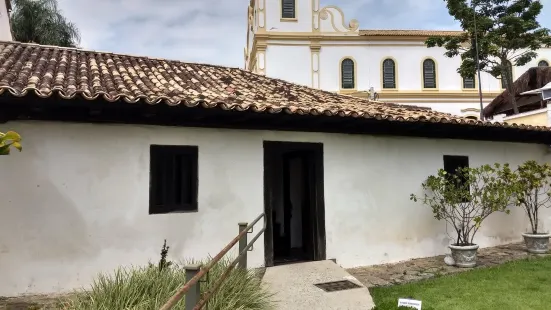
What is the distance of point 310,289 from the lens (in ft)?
18.9

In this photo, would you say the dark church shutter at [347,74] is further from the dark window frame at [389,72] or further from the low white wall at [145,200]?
the low white wall at [145,200]

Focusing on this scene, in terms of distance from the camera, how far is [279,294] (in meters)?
5.54

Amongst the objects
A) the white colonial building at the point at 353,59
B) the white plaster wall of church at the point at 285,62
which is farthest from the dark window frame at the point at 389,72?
the white plaster wall of church at the point at 285,62

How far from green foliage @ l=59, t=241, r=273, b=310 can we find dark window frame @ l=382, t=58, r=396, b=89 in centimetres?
2496

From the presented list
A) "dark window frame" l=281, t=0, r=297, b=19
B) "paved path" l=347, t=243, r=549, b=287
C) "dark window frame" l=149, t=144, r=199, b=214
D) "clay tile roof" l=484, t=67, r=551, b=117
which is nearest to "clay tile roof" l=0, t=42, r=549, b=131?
"dark window frame" l=149, t=144, r=199, b=214

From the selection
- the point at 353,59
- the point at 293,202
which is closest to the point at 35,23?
the point at 353,59

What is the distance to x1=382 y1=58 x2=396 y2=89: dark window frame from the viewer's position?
27719 millimetres

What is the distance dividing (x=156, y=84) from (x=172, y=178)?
195 centimetres

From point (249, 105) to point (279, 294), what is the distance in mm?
2758

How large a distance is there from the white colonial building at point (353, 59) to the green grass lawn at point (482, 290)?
20.3 meters

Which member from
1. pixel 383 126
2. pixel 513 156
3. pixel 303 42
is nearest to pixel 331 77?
pixel 303 42

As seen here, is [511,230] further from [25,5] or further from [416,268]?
[25,5]

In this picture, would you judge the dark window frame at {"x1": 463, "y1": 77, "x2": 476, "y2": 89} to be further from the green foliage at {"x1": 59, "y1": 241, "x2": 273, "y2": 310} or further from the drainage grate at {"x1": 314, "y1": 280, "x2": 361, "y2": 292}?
the green foliage at {"x1": 59, "y1": 241, "x2": 273, "y2": 310}

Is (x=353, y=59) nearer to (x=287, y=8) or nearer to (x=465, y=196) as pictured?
(x=287, y=8)
